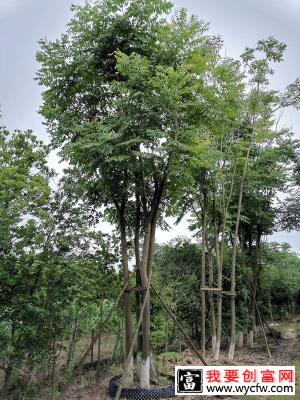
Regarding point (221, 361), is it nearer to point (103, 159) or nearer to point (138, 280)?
point (138, 280)

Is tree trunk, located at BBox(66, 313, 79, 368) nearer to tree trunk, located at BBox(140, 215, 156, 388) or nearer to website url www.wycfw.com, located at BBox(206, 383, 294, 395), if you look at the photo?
tree trunk, located at BBox(140, 215, 156, 388)

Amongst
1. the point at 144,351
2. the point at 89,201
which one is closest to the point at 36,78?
the point at 89,201

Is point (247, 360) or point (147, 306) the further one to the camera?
point (247, 360)

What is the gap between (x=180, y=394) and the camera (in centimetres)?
655

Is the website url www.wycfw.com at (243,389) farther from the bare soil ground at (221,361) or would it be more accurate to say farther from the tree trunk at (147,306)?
the tree trunk at (147,306)

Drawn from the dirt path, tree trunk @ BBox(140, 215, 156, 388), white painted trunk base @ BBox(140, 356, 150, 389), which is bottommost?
the dirt path

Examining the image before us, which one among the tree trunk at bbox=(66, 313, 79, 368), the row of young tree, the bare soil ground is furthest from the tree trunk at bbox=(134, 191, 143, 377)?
the tree trunk at bbox=(66, 313, 79, 368)

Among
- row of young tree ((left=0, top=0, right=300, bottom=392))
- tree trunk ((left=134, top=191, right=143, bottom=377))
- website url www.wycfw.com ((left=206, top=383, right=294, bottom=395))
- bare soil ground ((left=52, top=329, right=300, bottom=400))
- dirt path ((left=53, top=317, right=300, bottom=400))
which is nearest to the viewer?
website url www.wycfw.com ((left=206, top=383, right=294, bottom=395))

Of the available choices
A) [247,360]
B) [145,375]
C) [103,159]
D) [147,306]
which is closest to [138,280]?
[147,306]

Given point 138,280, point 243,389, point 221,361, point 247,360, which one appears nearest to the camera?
point 243,389

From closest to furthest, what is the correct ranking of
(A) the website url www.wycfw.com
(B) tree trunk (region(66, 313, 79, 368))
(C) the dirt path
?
(A) the website url www.wycfw.com → (C) the dirt path → (B) tree trunk (region(66, 313, 79, 368))

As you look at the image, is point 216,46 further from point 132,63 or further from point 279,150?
point 132,63

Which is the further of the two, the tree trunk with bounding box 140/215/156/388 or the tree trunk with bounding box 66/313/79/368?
the tree trunk with bounding box 66/313/79/368

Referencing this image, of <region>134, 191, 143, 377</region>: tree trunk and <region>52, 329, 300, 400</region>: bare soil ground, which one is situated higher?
<region>134, 191, 143, 377</region>: tree trunk
